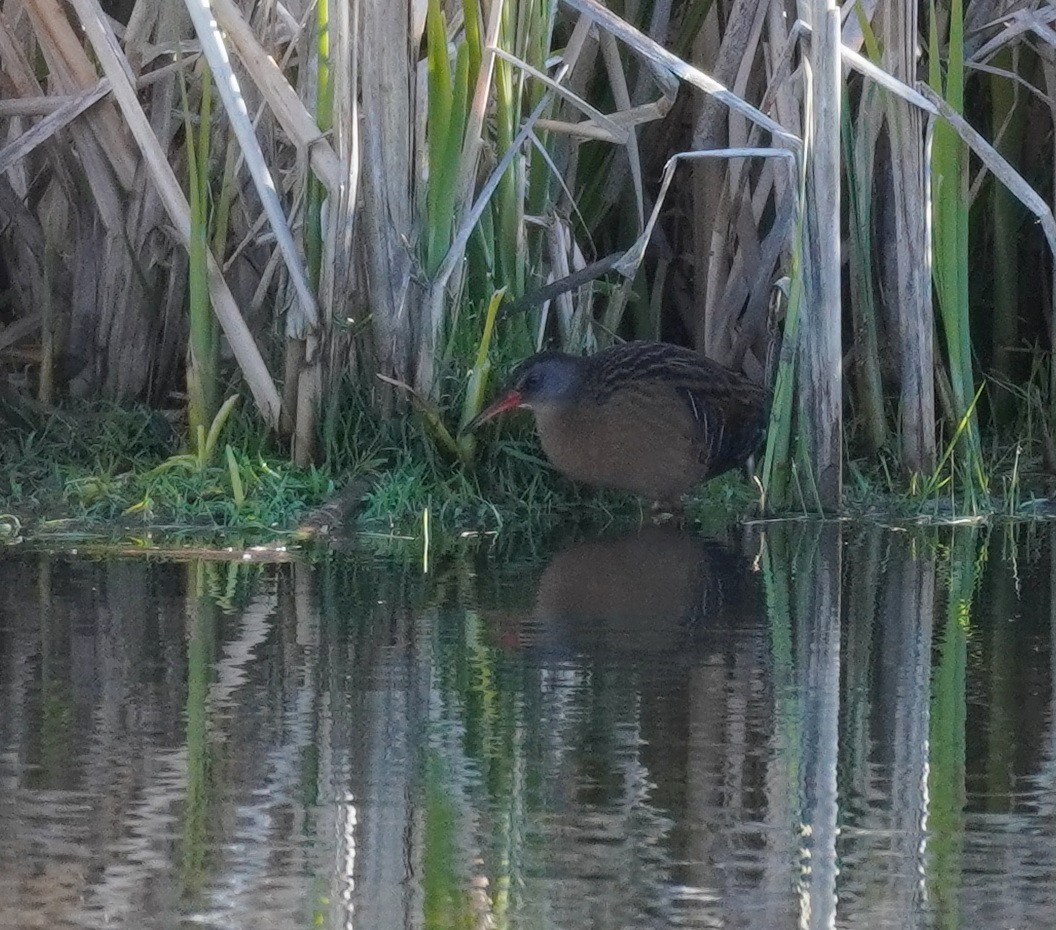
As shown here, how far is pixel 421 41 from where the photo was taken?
5805 millimetres

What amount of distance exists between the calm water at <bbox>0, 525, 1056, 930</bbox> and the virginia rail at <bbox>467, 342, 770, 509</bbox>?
0.68 m

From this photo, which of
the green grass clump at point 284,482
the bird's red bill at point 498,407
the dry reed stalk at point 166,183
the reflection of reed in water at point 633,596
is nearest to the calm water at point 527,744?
the reflection of reed in water at point 633,596

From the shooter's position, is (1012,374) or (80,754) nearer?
(80,754)

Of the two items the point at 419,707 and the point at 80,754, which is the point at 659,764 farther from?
the point at 80,754

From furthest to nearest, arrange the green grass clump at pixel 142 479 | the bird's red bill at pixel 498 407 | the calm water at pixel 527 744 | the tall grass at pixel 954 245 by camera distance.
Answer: the tall grass at pixel 954 245, the bird's red bill at pixel 498 407, the green grass clump at pixel 142 479, the calm water at pixel 527 744

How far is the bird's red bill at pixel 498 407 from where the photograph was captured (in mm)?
5695

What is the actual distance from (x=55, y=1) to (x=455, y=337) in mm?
1520

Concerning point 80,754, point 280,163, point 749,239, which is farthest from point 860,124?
point 80,754

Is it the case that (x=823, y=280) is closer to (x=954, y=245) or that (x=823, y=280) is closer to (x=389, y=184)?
(x=954, y=245)

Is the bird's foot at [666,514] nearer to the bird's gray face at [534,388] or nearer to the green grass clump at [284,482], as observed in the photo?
the green grass clump at [284,482]

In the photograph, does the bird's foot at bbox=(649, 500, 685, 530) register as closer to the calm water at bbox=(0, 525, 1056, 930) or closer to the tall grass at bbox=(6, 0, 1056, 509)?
the tall grass at bbox=(6, 0, 1056, 509)

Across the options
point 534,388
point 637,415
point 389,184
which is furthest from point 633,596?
point 389,184

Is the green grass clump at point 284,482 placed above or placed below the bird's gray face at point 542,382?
below

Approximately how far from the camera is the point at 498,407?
5.73 metres
